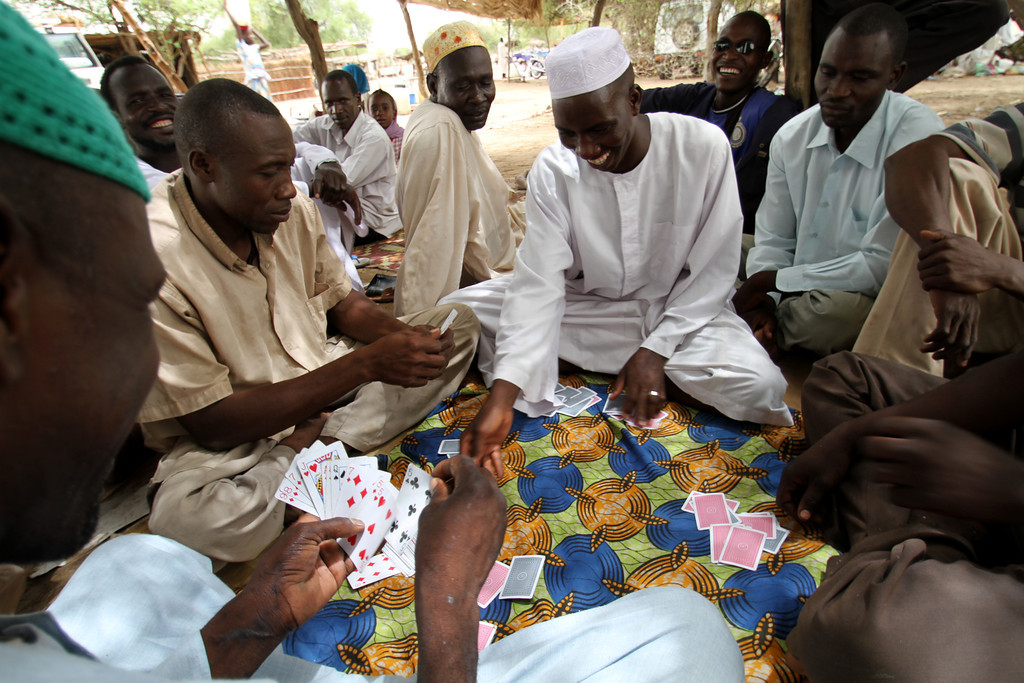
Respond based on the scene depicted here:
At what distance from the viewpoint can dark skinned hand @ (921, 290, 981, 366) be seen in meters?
1.96

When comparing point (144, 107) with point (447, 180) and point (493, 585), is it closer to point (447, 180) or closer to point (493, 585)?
point (447, 180)

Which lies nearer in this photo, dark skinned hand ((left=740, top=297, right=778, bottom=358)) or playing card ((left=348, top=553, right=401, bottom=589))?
playing card ((left=348, top=553, right=401, bottom=589))

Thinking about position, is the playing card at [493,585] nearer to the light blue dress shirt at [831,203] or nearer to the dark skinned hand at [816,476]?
the dark skinned hand at [816,476]

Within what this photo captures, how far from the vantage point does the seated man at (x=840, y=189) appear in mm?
2830

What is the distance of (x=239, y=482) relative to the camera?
199 centimetres

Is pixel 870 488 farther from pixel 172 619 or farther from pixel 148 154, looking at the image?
pixel 148 154

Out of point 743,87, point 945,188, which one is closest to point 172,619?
point 945,188

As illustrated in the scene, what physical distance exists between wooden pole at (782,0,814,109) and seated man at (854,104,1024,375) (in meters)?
1.96

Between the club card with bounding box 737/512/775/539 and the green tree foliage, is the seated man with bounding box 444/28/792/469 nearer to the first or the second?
the club card with bounding box 737/512/775/539

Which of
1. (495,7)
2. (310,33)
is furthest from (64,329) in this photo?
(495,7)

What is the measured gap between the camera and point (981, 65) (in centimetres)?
1316

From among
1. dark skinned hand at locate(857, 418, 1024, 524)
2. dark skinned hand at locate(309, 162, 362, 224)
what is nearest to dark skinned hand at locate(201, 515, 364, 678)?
dark skinned hand at locate(857, 418, 1024, 524)

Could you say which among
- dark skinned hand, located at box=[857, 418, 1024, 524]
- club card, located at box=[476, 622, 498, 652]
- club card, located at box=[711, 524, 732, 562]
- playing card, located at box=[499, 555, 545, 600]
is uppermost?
dark skinned hand, located at box=[857, 418, 1024, 524]

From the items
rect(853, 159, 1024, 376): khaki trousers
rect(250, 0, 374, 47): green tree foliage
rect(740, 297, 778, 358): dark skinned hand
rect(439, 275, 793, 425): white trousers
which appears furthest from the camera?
rect(250, 0, 374, 47): green tree foliage
